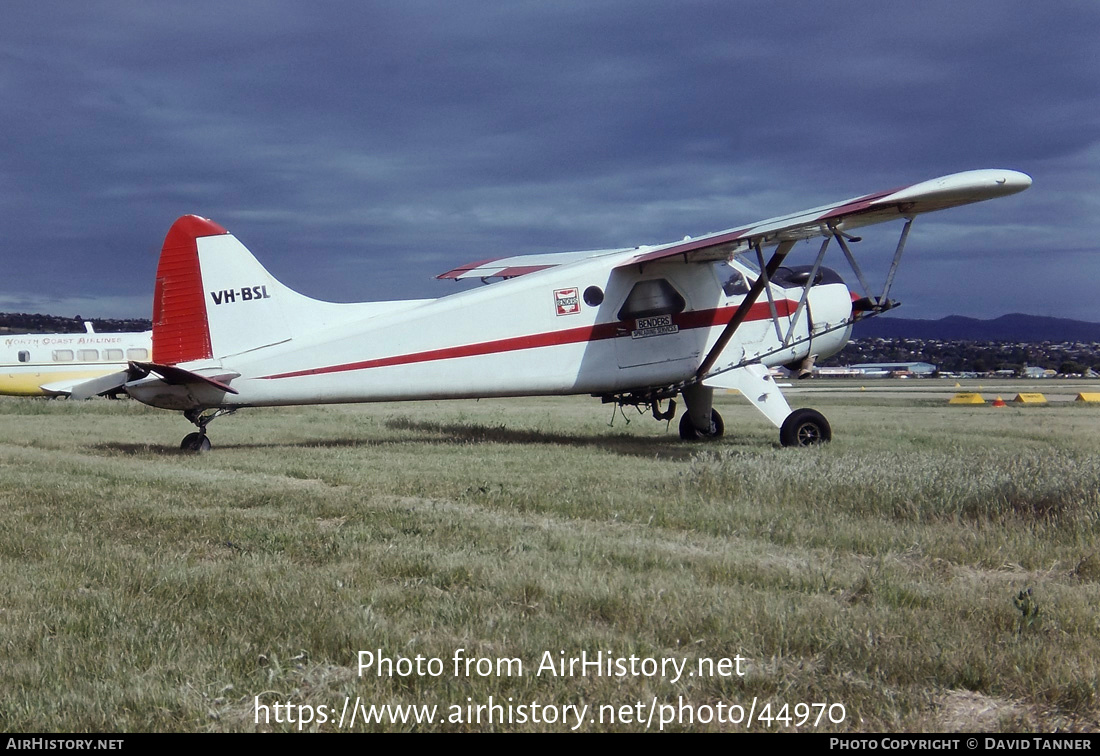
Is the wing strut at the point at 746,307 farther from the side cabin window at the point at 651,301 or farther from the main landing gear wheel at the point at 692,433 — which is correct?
the main landing gear wheel at the point at 692,433

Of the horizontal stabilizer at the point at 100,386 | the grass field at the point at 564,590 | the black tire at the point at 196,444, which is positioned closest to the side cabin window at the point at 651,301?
the grass field at the point at 564,590

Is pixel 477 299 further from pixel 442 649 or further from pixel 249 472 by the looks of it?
pixel 442 649

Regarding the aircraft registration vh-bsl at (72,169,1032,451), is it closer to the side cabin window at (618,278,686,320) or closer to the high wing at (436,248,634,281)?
the side cabin window at (618,278,686,320)

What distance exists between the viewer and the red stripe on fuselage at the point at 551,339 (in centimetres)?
1269

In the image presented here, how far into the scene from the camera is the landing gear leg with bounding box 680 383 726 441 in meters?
15.2

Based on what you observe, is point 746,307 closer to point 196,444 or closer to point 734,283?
point 734,283

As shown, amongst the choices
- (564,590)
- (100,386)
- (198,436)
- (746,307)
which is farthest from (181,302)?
(564,590)

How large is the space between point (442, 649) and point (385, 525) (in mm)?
2978

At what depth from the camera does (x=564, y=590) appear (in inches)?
177

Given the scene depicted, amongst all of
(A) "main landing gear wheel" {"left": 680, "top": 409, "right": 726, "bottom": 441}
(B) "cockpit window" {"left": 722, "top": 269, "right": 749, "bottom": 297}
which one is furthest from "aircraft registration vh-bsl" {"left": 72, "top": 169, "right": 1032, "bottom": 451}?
(A) "main landing gear wheel" {"left": 680, "top": 409, "right": 726, "bottom": 441}

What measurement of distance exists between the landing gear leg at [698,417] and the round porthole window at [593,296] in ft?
8.12

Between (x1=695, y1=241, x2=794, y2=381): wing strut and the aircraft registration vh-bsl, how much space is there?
0.9 inches

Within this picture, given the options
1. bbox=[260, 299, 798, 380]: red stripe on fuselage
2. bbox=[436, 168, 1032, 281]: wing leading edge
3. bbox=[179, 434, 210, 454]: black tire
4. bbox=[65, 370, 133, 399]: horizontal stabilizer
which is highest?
bbox=[436, 168, 1032, 281]: wing leading edge

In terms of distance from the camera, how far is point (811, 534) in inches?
241
